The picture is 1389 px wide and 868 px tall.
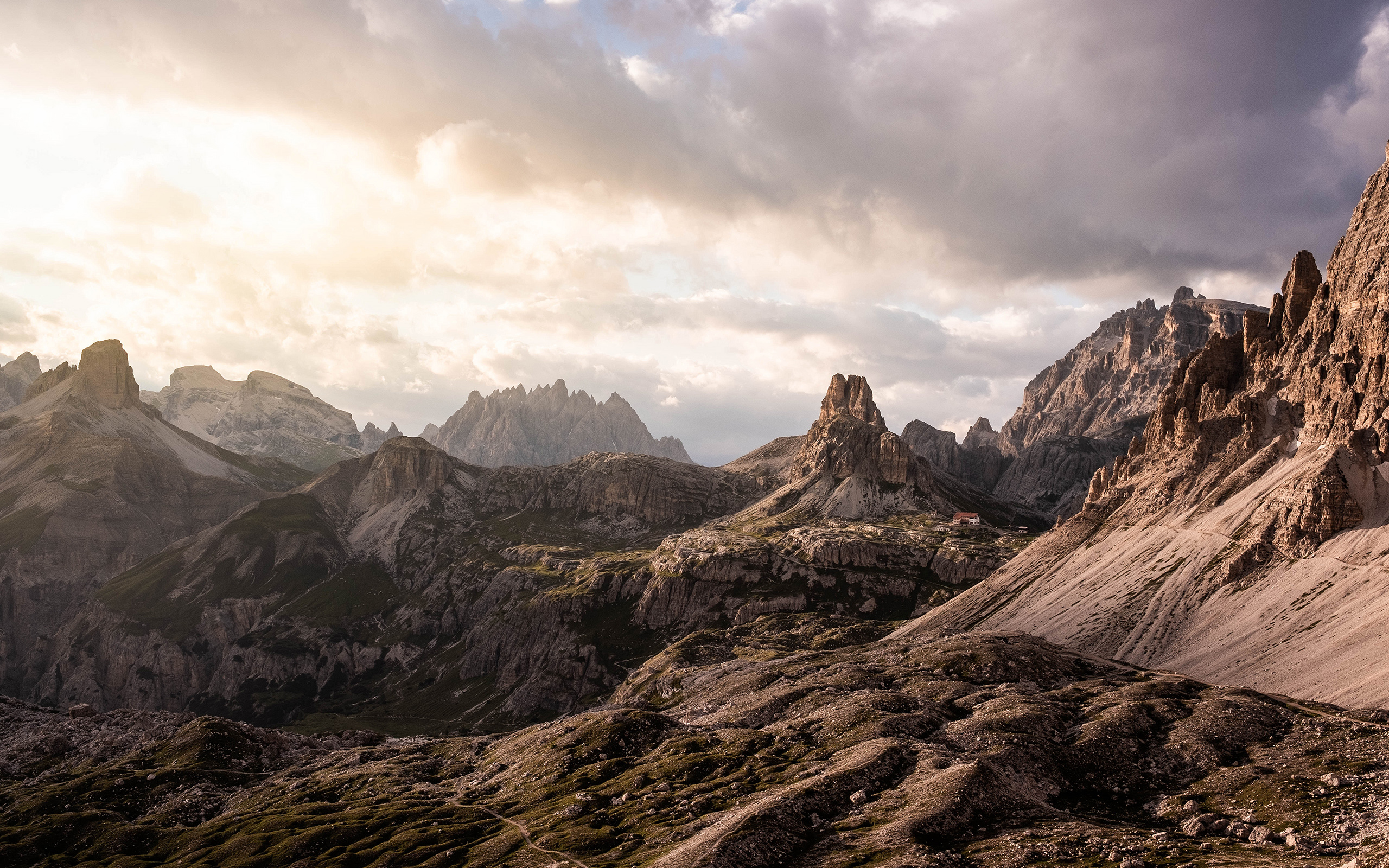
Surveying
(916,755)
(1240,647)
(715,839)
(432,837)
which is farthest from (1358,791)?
(432,837)

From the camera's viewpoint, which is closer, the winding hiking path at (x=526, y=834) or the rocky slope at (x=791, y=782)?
the rocky slope at (x=791, y=782)

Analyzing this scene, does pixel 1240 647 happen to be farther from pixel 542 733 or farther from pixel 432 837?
pixel 432 837

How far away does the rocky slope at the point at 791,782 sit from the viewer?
298 ft

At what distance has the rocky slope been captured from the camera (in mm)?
90750

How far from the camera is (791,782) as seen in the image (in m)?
117

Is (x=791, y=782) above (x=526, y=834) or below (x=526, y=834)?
above

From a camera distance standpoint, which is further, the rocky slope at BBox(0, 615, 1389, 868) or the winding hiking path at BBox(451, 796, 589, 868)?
the winding hiking path at BBox(451, 796, 589, 868)

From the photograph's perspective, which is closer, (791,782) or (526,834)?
(526,834)

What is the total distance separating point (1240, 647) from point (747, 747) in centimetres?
12727

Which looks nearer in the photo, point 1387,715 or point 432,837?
point 432,837

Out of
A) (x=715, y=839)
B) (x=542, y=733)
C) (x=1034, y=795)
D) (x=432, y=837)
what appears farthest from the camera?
(x=542, y=733)

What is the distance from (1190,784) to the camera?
112812mm

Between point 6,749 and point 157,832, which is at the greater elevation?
point 6,749

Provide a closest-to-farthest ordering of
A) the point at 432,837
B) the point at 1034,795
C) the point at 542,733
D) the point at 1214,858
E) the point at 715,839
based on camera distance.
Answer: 1. the point at 1214,858
2. the point at 715,839
3. the point at 1034,795
4. the point at 432,837
5. the point at 542,733
